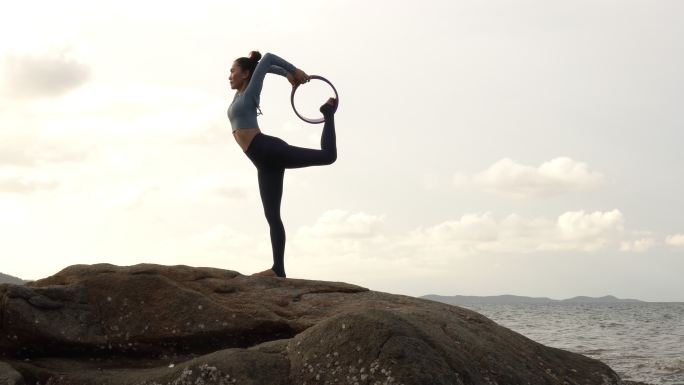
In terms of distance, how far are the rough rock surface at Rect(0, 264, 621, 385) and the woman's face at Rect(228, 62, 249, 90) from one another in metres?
2.70

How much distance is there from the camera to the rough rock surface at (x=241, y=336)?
6000 millimetres

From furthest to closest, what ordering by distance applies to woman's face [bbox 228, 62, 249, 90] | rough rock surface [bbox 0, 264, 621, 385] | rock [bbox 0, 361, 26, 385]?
1. woman's face [bbox 228, 62, 249, 90]
2. rock [bbox 0, 361, 26, 385]
3. rough rock surface [bbox 0, 264, 621, 385]

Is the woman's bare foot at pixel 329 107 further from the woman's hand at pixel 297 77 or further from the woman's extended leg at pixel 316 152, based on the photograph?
the woman's hand at pixel 297 77

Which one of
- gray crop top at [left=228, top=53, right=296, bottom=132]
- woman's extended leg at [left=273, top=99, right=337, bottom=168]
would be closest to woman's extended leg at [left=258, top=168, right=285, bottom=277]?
woman's extended leg at [left=273, top=99, right=337, bottom=168]

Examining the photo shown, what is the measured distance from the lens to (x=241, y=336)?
7641mm

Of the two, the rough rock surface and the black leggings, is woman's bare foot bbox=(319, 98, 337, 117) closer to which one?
the black leggings

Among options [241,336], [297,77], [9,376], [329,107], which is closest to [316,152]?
[329,107]

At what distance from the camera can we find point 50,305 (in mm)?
7609

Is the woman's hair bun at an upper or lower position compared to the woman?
upper

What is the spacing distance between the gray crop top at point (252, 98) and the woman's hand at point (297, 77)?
0.13 metres

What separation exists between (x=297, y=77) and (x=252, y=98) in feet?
2.30

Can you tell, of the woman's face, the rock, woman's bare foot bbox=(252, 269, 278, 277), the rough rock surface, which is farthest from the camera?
the woman's face

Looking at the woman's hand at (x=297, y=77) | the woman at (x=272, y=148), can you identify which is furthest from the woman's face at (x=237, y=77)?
Answer: the woman's hand at (x=297, y=77)

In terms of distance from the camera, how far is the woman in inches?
380
